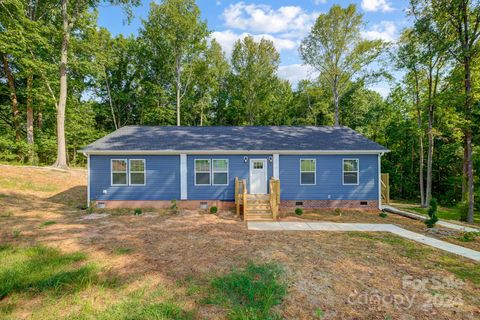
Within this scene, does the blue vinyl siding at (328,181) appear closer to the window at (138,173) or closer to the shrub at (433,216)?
the shrub at (433,216)

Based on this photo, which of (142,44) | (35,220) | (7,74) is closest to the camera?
(35,220)

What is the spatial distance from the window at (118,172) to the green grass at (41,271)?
A: 5.31m

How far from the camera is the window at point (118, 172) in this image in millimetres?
10727

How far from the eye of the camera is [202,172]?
36.0ft

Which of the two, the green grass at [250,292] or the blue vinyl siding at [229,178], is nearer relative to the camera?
the green grass at [250,292]

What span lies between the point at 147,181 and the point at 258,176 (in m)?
5.30

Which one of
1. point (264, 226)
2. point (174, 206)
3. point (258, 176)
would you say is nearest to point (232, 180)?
point (258, 176)

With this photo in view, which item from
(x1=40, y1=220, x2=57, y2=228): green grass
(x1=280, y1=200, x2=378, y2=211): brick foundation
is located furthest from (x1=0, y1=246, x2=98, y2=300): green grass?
(x1=280, y1=200, x2=378, y2=211): brick foundation

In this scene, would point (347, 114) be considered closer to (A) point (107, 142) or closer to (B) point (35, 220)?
(A) point (107, 142)

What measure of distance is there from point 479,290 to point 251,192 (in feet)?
26.0

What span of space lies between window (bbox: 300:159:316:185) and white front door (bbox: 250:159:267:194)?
5.95 ft

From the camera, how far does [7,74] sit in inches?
720

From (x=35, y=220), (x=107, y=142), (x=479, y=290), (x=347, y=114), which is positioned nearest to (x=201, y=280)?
(x=479, y=290)

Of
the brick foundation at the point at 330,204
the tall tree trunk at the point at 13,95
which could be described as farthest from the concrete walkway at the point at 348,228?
the tall tree trunk at the point at 13,95
